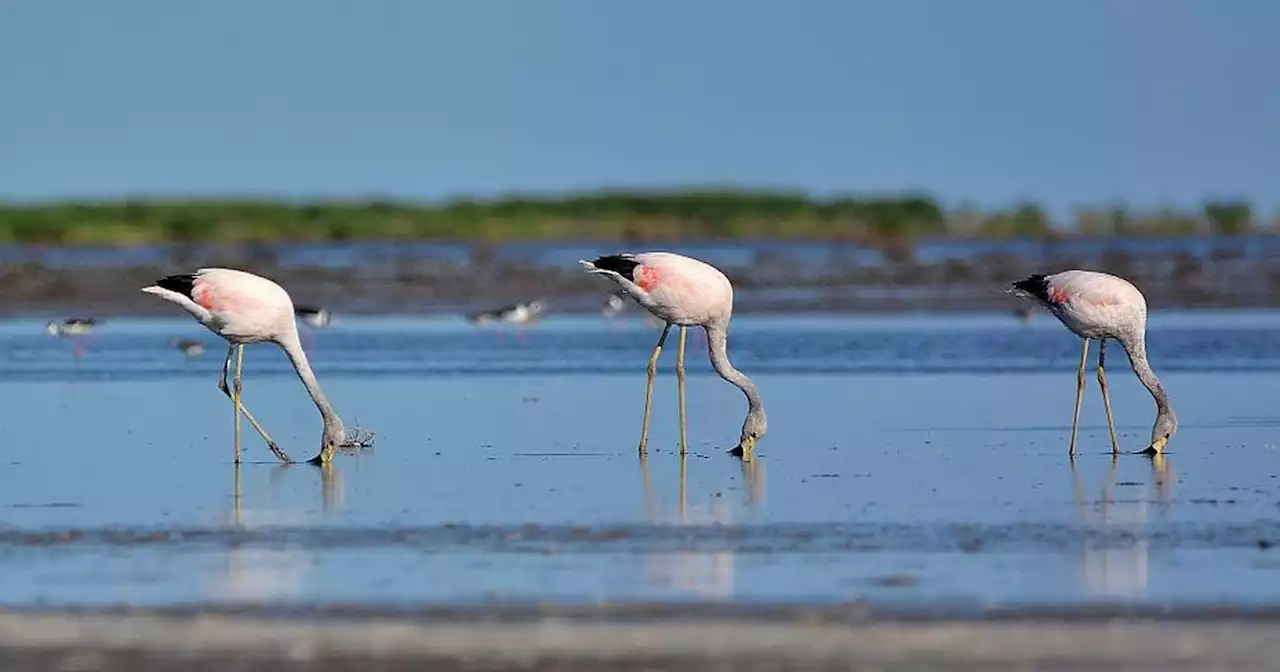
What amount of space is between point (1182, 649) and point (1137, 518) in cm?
303

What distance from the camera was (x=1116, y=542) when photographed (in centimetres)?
949

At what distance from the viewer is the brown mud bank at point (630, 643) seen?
7.16 m

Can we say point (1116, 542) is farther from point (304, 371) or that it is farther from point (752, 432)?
point (304, 371)

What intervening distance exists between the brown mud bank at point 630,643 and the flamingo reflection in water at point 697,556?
59 cm

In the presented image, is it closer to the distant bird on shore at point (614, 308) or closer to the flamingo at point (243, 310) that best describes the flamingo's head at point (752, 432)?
the flamingo at point (243, 310)

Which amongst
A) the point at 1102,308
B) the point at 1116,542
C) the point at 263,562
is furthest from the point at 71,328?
the point at 1116,542

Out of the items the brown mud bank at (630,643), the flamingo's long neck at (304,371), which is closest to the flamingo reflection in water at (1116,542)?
the brown mud bank at (630,643)

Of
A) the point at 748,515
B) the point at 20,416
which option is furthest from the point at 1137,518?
the point at 20,416

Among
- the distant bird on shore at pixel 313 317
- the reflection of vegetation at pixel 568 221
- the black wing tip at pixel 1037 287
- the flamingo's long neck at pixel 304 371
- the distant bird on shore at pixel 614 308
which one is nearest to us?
the flamingo's long neck at pixel 304 371

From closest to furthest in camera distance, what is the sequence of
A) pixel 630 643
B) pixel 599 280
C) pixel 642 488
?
pixel 630 643, pixel 642 488, pixel 599 280

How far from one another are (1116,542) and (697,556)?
1785mm

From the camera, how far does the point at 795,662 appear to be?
23.5 ft

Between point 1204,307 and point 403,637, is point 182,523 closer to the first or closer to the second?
point 403,637

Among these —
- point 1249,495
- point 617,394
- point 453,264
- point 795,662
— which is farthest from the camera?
point 453,264
